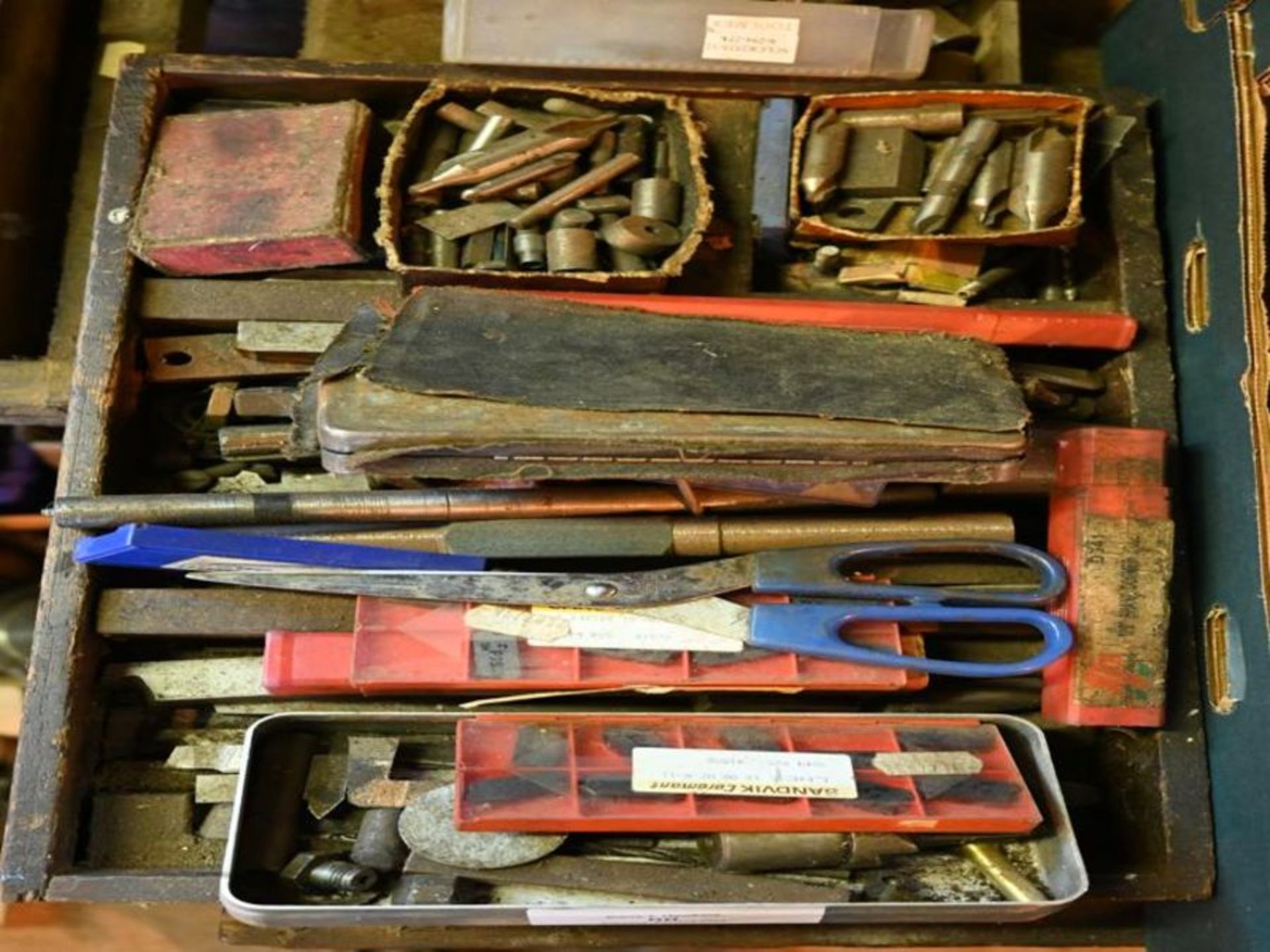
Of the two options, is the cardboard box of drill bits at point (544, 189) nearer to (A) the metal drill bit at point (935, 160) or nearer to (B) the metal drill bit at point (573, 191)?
(B) the metal drill bit at point (573, 191)

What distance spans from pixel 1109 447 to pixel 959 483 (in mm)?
197

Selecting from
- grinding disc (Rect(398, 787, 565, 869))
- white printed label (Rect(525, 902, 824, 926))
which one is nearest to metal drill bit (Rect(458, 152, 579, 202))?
grinding disc (Rect(398, 787, 565, 869))

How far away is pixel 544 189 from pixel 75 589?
2.26 feet

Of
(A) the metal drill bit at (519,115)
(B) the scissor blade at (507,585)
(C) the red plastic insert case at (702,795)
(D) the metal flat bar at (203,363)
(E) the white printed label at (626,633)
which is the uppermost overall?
(A) the metal drill bit at (519,115)

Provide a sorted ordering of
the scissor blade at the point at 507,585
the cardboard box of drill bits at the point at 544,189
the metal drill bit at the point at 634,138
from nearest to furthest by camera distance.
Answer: the scissor blade at the point at 507,585 → the cardboard box of drill bits at the point at 544,189 → the metal drill bit at the point at 634,138

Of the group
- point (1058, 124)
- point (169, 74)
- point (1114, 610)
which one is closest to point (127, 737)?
point (169, 74)

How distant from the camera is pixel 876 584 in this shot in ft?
3.98

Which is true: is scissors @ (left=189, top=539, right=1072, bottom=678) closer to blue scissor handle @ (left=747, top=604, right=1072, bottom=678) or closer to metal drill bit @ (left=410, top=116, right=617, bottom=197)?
blue scissor handle @ (left=747, top=604, right=1072, bottom=678)

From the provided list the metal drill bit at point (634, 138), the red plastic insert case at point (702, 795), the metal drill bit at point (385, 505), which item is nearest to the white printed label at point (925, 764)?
the red plastic insert case at point (702, 795)

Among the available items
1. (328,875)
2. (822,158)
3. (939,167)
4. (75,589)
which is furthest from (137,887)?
(939,167)

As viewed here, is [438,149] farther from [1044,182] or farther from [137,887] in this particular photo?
[137,887]

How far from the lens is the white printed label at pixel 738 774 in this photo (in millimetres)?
1096

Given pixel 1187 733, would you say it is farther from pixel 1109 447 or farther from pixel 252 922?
pixel 252 922

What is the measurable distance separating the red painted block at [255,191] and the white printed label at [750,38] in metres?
0.43
